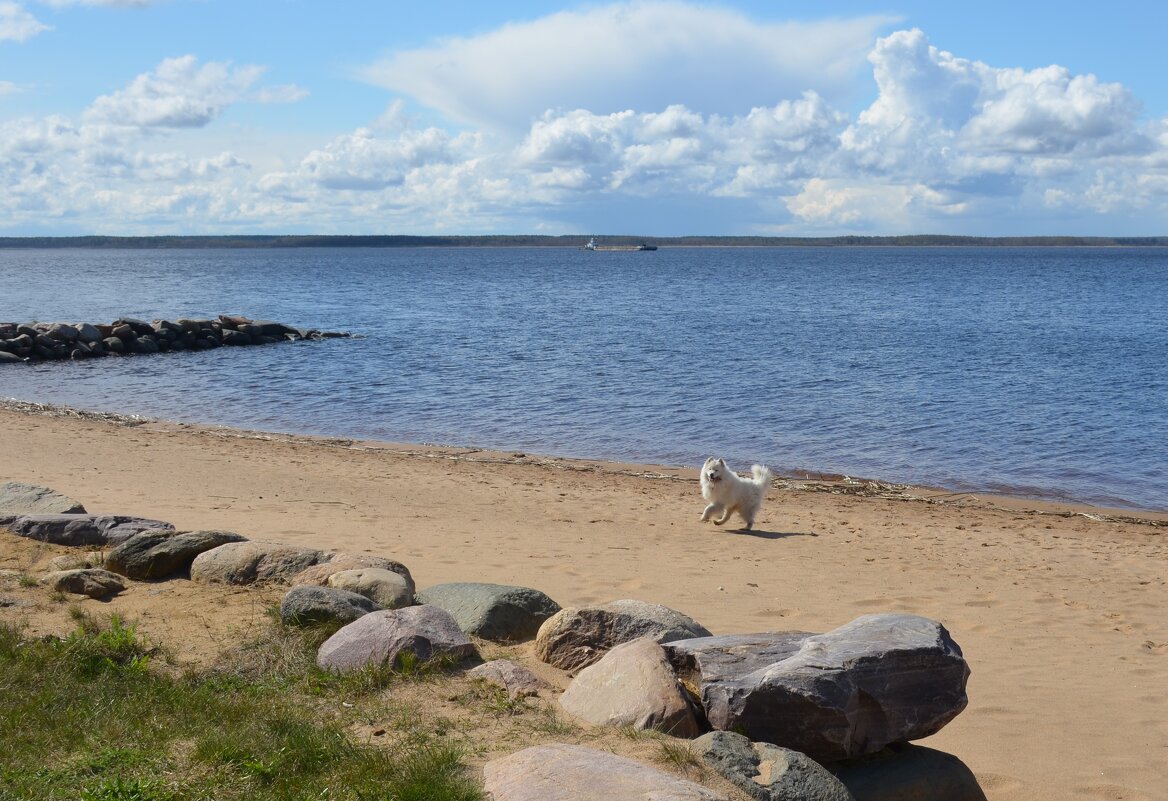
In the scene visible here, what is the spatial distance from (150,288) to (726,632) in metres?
78.7

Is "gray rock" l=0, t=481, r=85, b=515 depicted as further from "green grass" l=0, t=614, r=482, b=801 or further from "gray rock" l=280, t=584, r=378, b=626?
"gray rock" l=280, t=584, r=378, b=626

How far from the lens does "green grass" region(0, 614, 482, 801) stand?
427cm

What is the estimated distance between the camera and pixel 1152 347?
123 ft

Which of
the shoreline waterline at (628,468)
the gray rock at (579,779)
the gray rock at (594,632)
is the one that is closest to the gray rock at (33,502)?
the shoreline waterline at (628,468)

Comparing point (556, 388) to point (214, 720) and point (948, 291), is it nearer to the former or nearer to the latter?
point (214, 720)

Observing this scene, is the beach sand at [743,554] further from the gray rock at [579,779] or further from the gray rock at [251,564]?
the gray rock at [579,779]

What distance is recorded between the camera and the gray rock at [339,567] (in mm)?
7441

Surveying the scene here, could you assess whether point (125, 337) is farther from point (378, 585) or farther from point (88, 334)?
point (378, 585)

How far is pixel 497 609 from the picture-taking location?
7.02 meters

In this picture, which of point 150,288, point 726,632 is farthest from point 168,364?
point 150,288

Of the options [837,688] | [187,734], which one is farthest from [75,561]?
[837,688]

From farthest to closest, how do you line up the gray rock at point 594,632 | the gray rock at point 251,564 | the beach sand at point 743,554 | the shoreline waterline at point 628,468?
the shoreline waterline at point 628,468 → the gray rock at point 251,564 → the beach sand at point 743,554 → the gray rock at point 594,632

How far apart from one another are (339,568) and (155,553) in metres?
1.51

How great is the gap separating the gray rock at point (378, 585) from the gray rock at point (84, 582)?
159 centimetres
